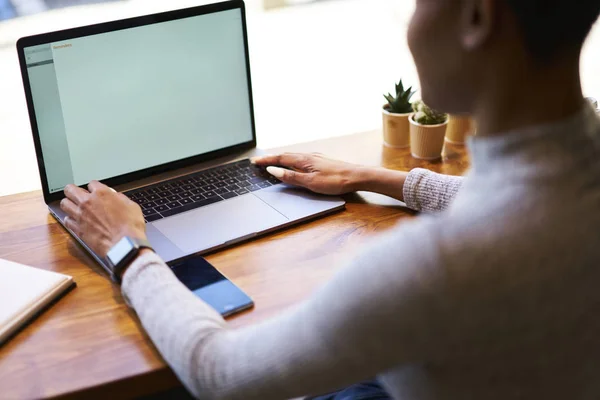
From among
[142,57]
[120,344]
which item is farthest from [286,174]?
[120,344]

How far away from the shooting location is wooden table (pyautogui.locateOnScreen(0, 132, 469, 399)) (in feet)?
2.89

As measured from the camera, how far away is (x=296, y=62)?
7.17 ft

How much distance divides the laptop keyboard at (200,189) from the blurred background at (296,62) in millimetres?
438

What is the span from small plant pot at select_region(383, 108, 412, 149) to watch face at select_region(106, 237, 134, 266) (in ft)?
2.28

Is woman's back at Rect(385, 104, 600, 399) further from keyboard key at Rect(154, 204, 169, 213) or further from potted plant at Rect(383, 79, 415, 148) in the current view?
potted plant at Rect(383, 79, 415, 148)

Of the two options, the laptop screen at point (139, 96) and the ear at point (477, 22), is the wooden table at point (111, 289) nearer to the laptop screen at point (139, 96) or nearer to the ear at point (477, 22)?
the laptop screen at point (139, 96)

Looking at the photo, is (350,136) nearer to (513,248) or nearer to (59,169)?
(59,169)

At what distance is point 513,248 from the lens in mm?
666

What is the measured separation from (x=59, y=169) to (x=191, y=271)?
13.8 inches

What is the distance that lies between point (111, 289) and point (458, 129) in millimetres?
835

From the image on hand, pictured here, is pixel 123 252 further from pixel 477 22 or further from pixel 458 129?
pixel 458 129

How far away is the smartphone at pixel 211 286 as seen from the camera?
1.00m

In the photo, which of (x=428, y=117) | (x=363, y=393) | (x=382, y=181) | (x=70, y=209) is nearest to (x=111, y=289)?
(x=70, y=209)

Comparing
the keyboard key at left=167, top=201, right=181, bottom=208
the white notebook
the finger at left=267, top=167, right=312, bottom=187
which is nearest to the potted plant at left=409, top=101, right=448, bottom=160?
the finger at left=267, top=167, right=312, bottom=187
